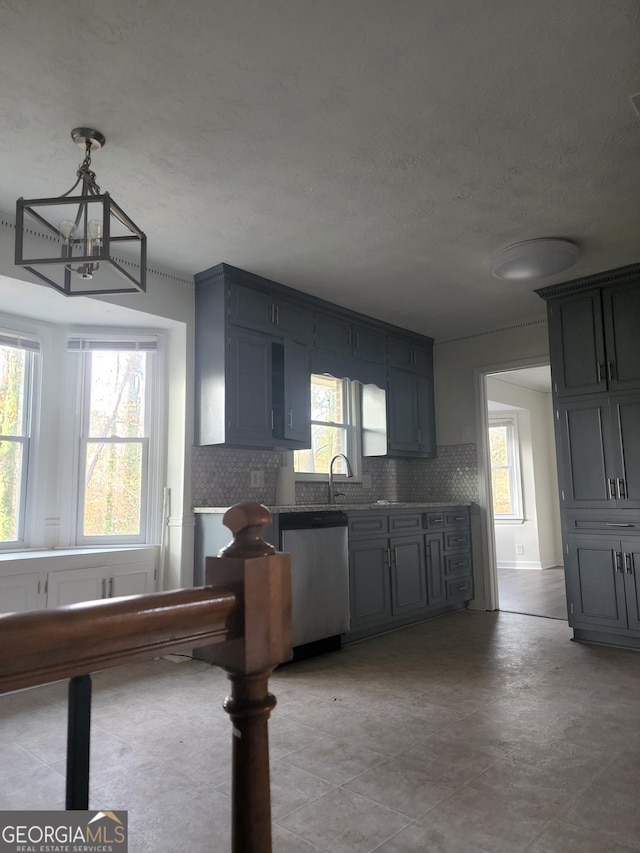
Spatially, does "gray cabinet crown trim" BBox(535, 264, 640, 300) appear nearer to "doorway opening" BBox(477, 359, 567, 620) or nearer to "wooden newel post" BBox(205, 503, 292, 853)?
"doorway opening" BBox(477, 359, 567, 620)

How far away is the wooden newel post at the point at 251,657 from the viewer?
772mm

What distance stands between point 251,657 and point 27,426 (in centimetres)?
353

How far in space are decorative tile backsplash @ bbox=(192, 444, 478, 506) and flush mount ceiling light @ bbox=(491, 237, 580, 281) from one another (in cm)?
202

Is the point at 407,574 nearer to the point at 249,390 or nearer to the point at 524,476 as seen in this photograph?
the point at 249,390

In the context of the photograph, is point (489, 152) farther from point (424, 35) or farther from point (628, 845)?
point (628, 845)

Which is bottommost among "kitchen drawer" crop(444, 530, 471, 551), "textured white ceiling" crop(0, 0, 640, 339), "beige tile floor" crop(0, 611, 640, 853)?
"beige tile floor" crop(0, 611, 640, 853)

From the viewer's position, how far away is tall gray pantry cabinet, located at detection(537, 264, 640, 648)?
387 cm

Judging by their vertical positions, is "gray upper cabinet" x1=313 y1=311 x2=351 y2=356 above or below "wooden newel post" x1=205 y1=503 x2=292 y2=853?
above

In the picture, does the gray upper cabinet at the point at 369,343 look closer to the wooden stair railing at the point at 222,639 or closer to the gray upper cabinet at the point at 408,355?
the gray upper cabinet at the point at 408,355

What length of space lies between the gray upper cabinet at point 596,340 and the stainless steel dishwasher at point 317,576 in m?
1.94

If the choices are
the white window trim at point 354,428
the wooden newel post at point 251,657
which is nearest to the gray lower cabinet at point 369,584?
the white window trim at point 354,428

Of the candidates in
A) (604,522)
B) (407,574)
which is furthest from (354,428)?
(604,522)

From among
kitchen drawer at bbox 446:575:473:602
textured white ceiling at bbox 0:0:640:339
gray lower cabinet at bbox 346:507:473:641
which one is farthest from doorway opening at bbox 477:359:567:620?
textured white ceiling at bbox 0:0:640:339

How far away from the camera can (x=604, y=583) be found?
395 centimetres
